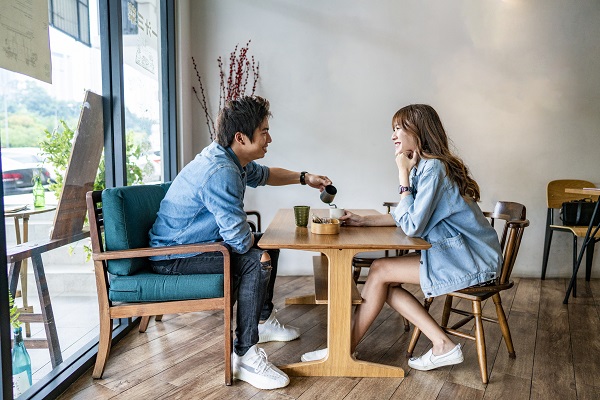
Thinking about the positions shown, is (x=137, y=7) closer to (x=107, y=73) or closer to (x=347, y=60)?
(x=107, y=73)

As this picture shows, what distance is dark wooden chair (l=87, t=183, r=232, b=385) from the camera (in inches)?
75.1

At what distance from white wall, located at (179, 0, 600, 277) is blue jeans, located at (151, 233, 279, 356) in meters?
1.79

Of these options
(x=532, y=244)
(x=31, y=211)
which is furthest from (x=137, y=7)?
(x=532, y=244)

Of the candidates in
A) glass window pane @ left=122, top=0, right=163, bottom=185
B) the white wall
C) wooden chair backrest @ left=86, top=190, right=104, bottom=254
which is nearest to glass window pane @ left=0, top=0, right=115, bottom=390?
wooden chair backrest @ left=86, top=190, right=104, bottom=254

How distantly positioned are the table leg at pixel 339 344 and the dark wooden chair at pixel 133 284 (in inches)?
15.3

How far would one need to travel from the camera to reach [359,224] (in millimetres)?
2201

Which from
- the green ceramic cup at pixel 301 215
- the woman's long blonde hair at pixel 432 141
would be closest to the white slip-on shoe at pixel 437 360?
the woman's long blonde hair at pixel 432 141

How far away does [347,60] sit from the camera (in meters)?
3.73

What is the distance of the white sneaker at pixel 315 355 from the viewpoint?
2.13m

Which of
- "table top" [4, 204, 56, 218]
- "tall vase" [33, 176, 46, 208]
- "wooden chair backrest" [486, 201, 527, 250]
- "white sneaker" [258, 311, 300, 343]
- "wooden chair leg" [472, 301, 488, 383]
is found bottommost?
"white sneaker" [258, 311, 300, 343]

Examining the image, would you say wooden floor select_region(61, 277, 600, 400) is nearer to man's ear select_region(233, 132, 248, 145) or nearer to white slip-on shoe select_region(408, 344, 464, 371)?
white slip-on shoe select_region(408, 344, 464, 371)

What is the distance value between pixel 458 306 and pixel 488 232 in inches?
49.8

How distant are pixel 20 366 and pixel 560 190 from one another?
3831mm

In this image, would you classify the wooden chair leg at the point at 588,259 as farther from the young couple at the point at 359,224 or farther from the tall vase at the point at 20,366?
the tall vase at the point at 20,366
